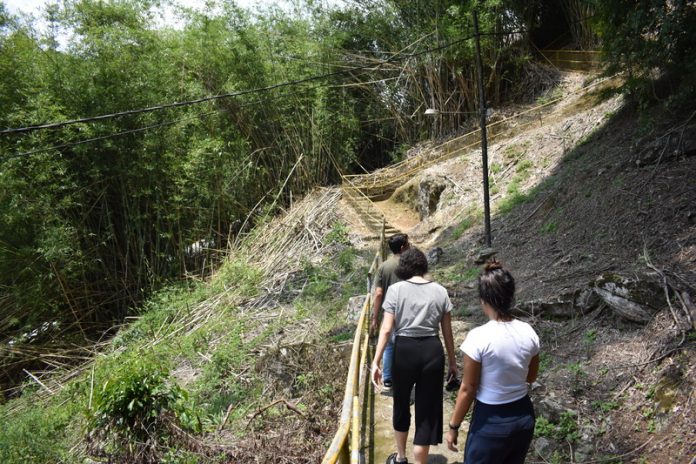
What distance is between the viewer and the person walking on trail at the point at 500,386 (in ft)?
6.61

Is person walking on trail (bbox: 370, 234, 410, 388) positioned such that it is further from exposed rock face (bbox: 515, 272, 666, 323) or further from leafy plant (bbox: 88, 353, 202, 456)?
exposed rock face (bbox: 515, 272, 666, 323)

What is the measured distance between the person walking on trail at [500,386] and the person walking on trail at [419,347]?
64 cm

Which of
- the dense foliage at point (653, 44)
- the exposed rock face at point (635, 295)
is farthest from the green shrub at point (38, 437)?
the dense foliage at point (653, 44)

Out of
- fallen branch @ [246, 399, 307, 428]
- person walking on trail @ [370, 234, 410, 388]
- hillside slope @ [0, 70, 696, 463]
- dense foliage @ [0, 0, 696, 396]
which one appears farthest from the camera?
dense foliage @ [0, 0, 696, 396]

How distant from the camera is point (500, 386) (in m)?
2.02

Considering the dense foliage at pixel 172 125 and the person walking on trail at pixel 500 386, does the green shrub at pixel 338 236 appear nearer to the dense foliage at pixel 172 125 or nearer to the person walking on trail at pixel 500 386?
the dense foliage at pixel 172 125

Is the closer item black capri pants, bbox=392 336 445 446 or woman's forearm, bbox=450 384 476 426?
woman's forearm, bbox=450 384 476 426

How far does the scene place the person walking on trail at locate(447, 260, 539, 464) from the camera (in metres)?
2.01

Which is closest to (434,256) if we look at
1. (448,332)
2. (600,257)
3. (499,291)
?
(600,257)

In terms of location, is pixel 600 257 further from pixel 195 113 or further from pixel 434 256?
pixel 195 113

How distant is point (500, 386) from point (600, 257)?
4307 millimetres

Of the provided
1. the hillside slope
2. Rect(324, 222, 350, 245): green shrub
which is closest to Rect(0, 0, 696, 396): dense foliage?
the hillside slope

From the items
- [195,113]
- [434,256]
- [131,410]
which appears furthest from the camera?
[195,113]

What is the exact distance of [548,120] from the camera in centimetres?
1345
